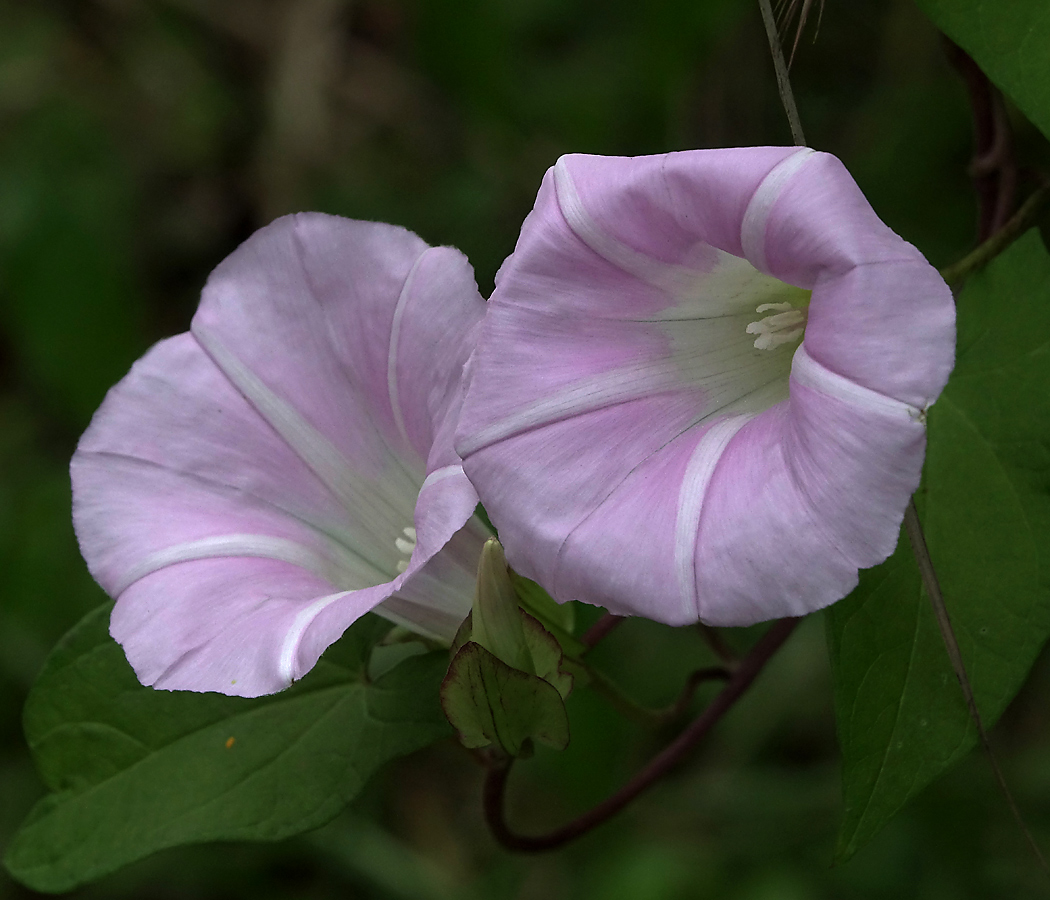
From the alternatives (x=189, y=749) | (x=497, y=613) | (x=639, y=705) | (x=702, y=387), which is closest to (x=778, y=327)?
(x=702, y=387)

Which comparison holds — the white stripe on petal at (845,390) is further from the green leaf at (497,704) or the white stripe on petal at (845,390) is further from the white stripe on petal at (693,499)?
the green leaf at (497,704)

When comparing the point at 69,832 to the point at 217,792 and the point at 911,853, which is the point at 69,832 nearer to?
the point at 217,792

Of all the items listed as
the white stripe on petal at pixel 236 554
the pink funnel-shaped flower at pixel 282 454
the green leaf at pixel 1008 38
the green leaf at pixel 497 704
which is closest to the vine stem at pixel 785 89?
the green leaf at pixel 1008 38

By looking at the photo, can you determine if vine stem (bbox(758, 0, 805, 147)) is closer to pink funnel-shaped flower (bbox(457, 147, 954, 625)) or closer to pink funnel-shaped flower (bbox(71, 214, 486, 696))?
pink funnel-shaped flower (bbox(457, 147, 954, 625))

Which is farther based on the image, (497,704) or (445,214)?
(445,214)

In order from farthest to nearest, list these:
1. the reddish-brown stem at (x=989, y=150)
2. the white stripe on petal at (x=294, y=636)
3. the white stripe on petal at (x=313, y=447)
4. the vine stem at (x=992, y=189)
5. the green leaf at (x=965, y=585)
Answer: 1. the reddish-brown stem at (x=989, y=150)
2. the white stripe on petal at (x=313, y=447)
3. the vine stem at (x=992, y=189)
4. the green leaf at (x=965, y=585)
5. the white stripe on petal at (x=294, y=636)

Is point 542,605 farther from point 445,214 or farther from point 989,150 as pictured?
point 445,214

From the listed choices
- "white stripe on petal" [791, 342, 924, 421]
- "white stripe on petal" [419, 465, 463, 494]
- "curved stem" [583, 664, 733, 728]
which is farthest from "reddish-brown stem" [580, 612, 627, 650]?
"white stripe on petal" [791, 342, 924, 421]
